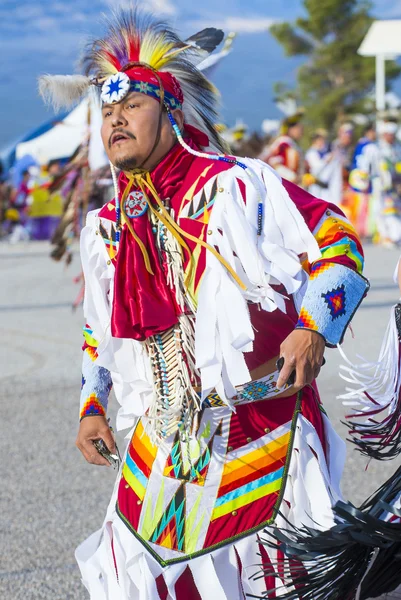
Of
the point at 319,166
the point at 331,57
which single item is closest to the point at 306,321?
the point at 319,166

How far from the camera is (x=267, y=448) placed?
2498 mm

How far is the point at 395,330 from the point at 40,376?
4927 millimetres

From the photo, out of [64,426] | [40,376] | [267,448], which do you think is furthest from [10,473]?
[267,448]

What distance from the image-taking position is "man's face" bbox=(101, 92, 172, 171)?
8.05ft

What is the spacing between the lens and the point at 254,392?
2453 mm

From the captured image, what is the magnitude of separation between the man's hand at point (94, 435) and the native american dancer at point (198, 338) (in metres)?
0.10

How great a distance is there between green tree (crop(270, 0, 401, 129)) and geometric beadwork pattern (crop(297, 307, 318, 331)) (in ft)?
145

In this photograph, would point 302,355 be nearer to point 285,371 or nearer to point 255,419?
point 285,371

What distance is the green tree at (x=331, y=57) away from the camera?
4638 cm

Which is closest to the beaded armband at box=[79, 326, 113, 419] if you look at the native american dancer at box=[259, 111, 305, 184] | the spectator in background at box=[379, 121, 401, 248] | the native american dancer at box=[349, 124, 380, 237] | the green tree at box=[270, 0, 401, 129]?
the native american dancer at box=[259, 111, 305, 184]

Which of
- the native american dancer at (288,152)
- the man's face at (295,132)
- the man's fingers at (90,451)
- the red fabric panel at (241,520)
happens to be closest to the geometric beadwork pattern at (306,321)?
the red fabric panel at (241,520)

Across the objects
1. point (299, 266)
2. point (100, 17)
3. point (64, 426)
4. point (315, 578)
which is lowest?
point (64, 426)

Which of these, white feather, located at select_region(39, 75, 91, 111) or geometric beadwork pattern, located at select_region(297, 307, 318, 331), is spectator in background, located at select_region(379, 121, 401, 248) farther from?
geometric beadwork pattern, located at select_region(297, 307, 318, 331)

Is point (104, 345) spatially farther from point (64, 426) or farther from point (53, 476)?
point (64, 426)
